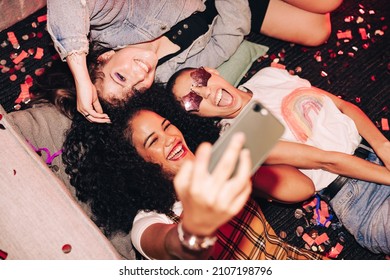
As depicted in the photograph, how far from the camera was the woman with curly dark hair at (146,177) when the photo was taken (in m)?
1.93

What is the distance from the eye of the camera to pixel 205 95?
2332 millimetres

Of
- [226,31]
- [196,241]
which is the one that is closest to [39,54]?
[226,31]

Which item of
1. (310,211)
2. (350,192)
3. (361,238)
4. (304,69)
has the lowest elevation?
(310,211)

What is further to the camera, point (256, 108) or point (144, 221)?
point (144, 221)

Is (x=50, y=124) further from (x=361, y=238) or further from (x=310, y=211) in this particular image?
(x=361, y=238)

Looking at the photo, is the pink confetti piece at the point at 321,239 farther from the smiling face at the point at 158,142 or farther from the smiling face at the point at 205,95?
the smiling face at the point at 158,142

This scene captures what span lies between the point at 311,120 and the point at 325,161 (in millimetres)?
309

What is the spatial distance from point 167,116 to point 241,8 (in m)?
0.96

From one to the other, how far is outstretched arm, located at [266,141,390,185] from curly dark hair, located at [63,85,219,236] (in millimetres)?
615

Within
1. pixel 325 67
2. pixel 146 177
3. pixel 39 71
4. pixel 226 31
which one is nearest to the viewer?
pixel 146 177

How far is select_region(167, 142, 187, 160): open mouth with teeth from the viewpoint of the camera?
2.04 m

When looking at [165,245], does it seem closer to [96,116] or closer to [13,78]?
[96,116]

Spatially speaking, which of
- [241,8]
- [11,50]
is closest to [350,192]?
[241,8]
